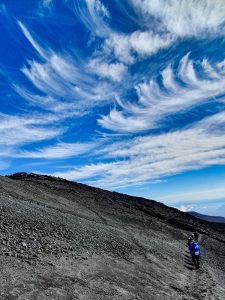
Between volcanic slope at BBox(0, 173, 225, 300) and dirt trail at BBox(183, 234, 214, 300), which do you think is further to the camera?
dirt trail at BBox(183, 234, 214, 300)

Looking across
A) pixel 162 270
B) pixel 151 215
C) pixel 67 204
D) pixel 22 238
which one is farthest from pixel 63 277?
pixel 151 215

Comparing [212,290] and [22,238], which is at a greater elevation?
[22,238]

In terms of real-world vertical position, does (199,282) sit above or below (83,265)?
below

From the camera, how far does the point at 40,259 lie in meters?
21.7

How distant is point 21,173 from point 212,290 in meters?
59.4

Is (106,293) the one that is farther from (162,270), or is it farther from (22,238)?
(162,270)

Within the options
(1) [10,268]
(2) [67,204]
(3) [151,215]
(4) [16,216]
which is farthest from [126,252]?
(3) [151,215]

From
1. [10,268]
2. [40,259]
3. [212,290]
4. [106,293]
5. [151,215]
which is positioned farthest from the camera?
[151,215]

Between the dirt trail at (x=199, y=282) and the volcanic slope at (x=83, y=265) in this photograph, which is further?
the dirt trail at (x=199, y=282)

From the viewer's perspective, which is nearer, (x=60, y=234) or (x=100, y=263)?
(x=100, y=263)

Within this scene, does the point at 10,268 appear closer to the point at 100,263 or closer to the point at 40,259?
the point at 40,259

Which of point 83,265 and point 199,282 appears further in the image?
point 199,282

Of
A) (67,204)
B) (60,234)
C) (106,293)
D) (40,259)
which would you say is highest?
(67,204)

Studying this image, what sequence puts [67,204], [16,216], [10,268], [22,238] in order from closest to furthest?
[10,268] < [22,238] < [16,216] < [67,204]
